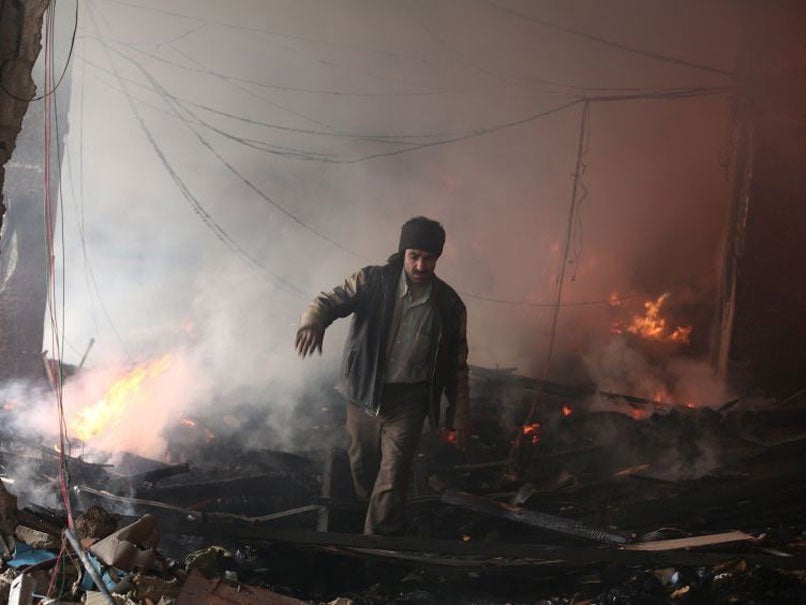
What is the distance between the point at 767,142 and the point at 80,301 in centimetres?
1544

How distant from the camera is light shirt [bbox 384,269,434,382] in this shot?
18.7 ft

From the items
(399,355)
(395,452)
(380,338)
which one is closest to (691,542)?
Result: (395,452)

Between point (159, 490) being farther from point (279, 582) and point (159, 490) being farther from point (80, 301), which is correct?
point (80, 301)

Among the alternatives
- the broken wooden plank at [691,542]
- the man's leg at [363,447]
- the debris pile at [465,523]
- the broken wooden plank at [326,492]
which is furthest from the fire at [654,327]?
the man's leg at [363,447]

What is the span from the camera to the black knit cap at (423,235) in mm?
5633

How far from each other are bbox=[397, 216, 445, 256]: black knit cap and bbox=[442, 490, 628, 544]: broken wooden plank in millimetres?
2403

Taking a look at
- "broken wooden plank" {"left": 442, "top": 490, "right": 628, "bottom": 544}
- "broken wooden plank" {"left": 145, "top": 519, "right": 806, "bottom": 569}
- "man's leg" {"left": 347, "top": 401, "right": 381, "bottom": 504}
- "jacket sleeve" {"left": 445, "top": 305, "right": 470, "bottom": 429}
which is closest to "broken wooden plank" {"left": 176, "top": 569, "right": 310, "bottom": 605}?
"broken wooden plank" {"left": 145, "top": 519, "right": 806, "bottom": 569}

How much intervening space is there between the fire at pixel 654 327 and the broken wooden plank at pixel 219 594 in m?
13.6

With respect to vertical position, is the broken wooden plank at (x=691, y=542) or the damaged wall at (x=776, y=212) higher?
the damaged wall at (x=776, y=212)

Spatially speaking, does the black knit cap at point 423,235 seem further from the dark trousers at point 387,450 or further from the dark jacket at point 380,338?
the dark trousers at point 387,450

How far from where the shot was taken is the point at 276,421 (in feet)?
33.4

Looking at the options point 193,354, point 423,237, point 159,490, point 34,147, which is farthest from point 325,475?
point 34,147

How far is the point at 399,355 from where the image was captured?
226 inches

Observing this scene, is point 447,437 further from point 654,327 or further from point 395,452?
point 654,327
